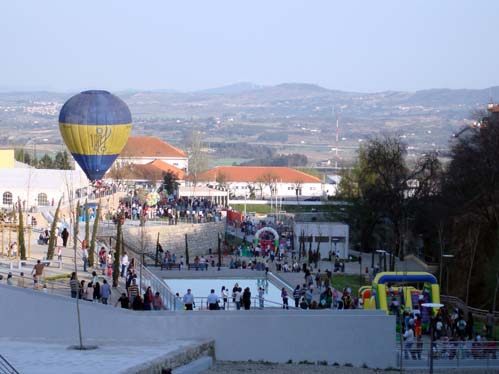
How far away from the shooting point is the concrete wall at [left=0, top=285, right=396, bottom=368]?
21672 mm

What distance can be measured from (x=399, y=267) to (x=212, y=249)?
1277 cm

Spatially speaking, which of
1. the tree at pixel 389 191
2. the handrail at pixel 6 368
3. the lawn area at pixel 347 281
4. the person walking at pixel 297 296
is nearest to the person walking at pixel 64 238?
the lawn area at pixel 347 281

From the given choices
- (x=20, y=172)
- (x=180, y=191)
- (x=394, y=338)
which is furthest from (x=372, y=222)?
(x=394, y=338)

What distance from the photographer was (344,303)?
23281mm

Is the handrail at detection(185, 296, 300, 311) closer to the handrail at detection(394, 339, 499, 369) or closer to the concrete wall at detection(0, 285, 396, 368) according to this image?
the concrete wall at detection(0, 285, 396, 368)

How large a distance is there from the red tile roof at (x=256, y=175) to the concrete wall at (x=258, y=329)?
7808cm

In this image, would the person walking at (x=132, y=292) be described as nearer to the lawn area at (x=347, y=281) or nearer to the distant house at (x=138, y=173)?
the lawn area at (x=347, y=281)

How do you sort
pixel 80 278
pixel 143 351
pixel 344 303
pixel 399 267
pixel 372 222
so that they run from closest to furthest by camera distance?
pixel 143 351
pixel 344 303
pixel 80 278
pixel 399 267
pixel 372 222

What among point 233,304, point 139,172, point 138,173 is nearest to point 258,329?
point 233,304

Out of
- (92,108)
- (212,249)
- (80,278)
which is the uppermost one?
(92,108)

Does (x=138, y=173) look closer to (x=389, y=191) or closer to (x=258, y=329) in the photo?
(x=389, y=191)

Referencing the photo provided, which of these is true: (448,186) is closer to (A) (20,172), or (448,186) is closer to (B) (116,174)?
(A) (20,172)

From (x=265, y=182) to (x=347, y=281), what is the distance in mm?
64454

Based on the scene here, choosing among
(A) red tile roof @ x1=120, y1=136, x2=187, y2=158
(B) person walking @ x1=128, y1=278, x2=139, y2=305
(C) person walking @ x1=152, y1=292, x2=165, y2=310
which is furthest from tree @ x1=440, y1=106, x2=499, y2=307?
(A) red tile roof @ x1=120, y1=136, x2=187, y2=158
